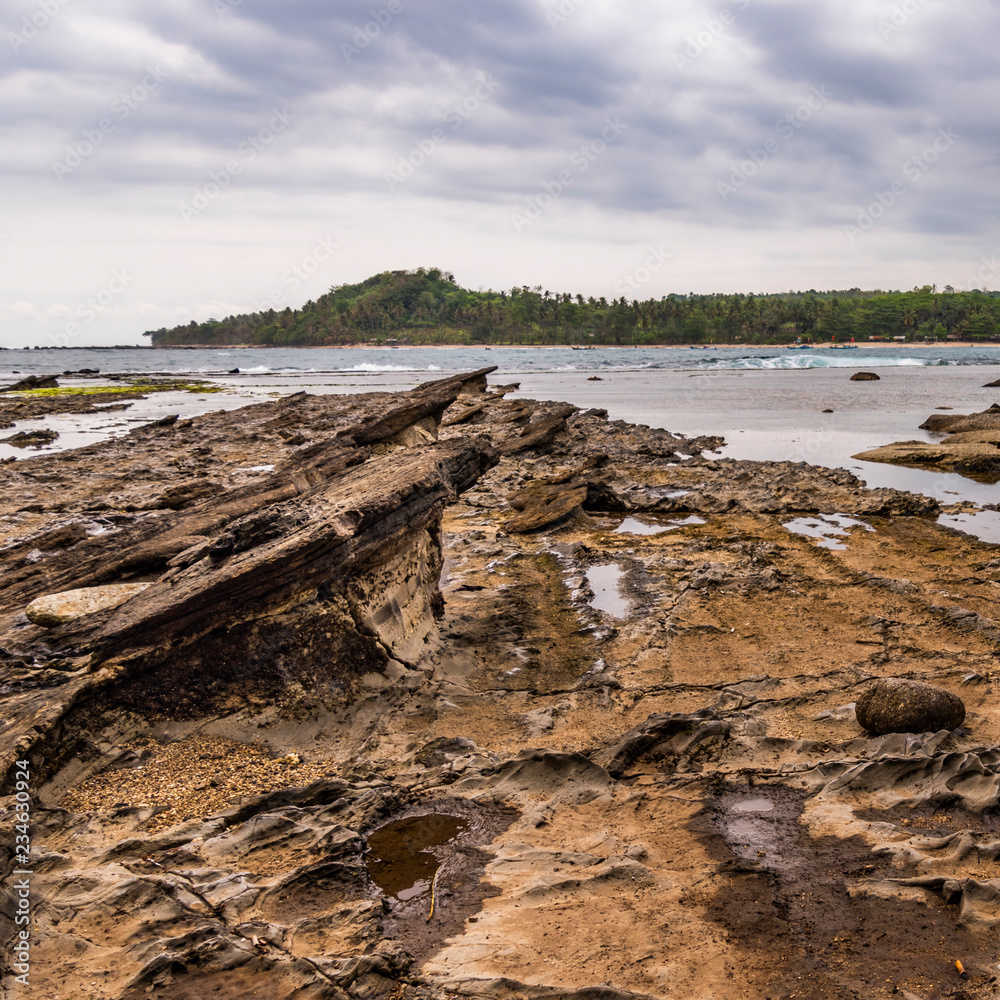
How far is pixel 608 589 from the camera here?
1090cm

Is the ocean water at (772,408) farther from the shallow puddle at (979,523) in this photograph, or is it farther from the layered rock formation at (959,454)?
the layered rock formation at (959,454)

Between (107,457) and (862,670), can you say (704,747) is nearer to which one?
(862,670)

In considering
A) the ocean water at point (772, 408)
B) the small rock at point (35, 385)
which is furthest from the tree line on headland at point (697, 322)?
the small rock at point (35, 385)

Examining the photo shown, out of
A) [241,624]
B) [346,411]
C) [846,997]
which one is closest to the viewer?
[846,997]

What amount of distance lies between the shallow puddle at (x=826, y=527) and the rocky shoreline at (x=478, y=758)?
1.34 feet

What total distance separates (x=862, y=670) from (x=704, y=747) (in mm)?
2534

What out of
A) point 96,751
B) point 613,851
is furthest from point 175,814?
point 613,851

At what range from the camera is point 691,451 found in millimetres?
23359

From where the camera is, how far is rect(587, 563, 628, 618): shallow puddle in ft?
33.1

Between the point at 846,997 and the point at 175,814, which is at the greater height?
the point at 846,997

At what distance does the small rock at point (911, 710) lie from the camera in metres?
5.95

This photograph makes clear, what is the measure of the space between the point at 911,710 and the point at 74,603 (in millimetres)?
7957

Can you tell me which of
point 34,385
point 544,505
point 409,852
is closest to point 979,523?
point 544,505

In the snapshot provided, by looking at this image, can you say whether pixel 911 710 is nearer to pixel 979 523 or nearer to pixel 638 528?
pixel 638 528
